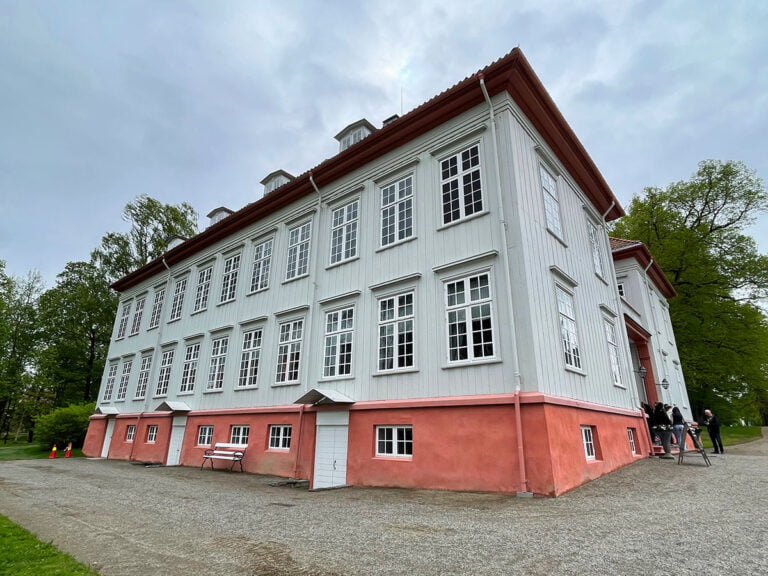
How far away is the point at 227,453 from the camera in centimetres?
1461

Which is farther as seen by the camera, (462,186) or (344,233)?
(344,233)

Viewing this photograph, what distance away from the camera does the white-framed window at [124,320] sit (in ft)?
85.5

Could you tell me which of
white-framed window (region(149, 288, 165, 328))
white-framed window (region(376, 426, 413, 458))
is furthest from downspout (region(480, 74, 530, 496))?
white-framed window (region(149, 288, 165, 328))

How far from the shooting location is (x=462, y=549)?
15.7 ft

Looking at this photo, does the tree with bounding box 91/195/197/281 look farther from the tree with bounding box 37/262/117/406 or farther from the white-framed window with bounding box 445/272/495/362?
the white-framed window with bounding box 445/272/495/362

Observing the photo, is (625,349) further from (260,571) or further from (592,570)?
(260,571)

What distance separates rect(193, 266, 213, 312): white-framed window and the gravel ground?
10.6 metres

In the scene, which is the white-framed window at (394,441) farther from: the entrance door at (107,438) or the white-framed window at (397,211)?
the entrance door at (107,438)

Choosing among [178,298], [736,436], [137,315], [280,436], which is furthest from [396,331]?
[736,436]

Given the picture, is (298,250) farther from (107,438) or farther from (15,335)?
(15,335)

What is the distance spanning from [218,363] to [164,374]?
4.99 metres

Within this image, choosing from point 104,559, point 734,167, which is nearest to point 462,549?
point 104,559

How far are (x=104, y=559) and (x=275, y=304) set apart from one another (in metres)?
11.5

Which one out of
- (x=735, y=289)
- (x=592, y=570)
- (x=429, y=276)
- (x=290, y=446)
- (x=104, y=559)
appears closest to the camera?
(x=592, y=570)
